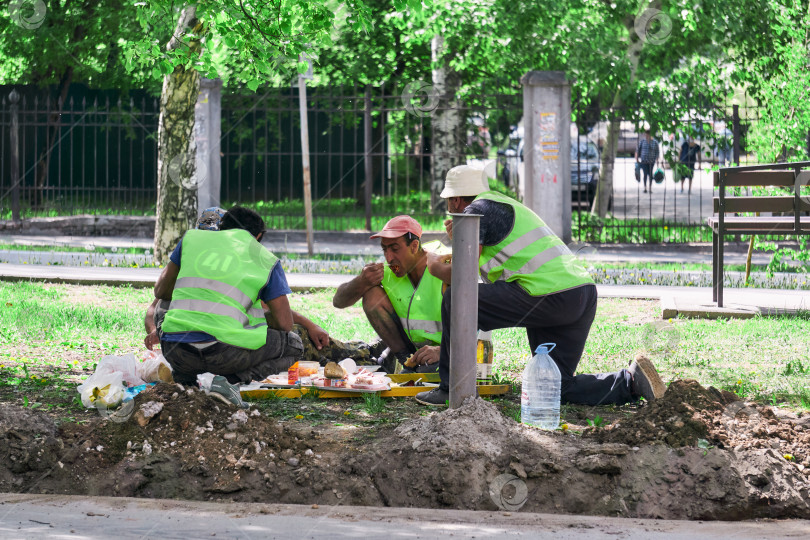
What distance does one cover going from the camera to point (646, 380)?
596cm

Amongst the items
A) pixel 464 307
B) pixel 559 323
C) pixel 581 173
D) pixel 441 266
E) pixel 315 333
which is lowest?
pixel 315 333

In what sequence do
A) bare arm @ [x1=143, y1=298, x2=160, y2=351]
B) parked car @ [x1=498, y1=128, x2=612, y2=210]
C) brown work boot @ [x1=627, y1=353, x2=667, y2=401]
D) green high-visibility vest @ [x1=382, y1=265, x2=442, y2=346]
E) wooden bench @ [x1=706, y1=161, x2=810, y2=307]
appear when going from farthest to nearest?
parked car @ [x1=498, y1=128, x2=612, y2=210] → wooden bench @ [x1=706, y1=161, x2=810, y2=307] → green high-visibility vest @ [x1=382, y1=265, x2=442, y2=346] → bare arm @ [x1=143, y1=298, x2=160, y2=351] → brown work boot @ [x1=627, y1=353, x2=667, y2=401]

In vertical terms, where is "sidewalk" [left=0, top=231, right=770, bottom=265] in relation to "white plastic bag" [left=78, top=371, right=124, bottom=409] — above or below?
above

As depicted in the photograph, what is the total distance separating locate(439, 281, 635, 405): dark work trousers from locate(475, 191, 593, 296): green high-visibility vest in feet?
0.17

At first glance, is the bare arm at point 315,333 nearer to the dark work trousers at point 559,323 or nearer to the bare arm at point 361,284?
the bare arm at point 361,284

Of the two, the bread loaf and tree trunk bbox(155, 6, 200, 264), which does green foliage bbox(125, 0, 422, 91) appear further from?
the bread loaf

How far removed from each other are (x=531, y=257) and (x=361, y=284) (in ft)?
4.70

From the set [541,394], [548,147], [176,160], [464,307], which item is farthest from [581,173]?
[464,307]

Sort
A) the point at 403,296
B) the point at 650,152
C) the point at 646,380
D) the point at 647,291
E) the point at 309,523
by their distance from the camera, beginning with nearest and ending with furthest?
the point at 309,523 < the point at 646,380 < the point at 403,296 < the point at 647,291 < the point at 650,152

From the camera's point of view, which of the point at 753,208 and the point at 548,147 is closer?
the point at 753,208

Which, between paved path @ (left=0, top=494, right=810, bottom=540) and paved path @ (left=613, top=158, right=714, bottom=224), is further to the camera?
paved path @ (left=613, top=158, right=714, bottom=224)

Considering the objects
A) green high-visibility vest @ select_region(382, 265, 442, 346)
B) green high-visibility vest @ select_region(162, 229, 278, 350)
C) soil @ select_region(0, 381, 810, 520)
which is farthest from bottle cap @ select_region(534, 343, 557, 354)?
green high-visibility vest @ select_region(162, 229, 278, 350)

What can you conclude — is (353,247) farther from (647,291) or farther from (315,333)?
(315,333)

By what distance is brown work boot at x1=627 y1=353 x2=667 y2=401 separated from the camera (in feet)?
19.4
